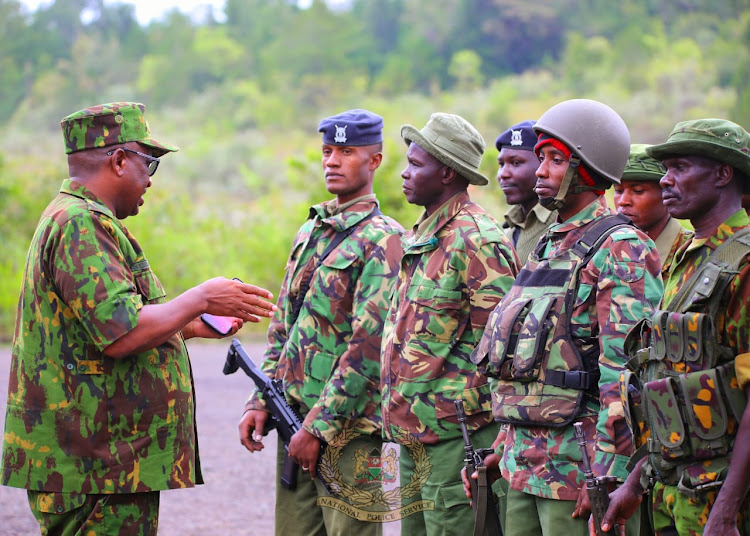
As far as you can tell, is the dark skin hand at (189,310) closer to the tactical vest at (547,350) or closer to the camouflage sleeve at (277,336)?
the tactical vest at (547,350)

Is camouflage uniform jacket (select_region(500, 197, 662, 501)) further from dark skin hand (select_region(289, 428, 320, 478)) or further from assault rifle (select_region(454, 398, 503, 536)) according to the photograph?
dark skin hand (select_region(289, 428, 320, 478))

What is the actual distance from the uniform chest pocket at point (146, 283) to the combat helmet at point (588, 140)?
1.64 m

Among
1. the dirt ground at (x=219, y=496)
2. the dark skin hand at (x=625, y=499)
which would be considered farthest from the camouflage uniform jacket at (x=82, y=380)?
the dirt ground at (x=219, y=496)

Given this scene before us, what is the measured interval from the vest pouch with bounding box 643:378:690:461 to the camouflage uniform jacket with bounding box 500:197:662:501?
0.21 metres

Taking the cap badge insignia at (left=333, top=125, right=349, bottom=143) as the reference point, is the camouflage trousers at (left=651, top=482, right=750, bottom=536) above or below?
below

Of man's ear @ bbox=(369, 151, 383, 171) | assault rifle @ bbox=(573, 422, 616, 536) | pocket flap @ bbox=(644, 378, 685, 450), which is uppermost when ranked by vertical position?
man's ear @ bbox=(369, 151, 383, 171)

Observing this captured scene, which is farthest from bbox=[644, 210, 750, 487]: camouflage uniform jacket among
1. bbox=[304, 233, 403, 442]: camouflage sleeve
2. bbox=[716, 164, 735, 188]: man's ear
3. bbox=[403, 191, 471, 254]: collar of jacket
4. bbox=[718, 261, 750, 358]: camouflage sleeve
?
bbox=[304, 233, 403, 442]: camouflage sleeve

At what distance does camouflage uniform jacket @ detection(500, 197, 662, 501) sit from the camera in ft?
10.6

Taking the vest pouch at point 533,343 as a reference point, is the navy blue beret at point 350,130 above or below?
above

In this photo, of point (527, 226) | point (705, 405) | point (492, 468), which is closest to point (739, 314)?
point (705, 405)

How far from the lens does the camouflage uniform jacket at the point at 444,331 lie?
13.3 feet

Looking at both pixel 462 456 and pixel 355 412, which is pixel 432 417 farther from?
pixel 355 412

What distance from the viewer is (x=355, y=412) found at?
14.9 feet

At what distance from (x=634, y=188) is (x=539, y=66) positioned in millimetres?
46107
